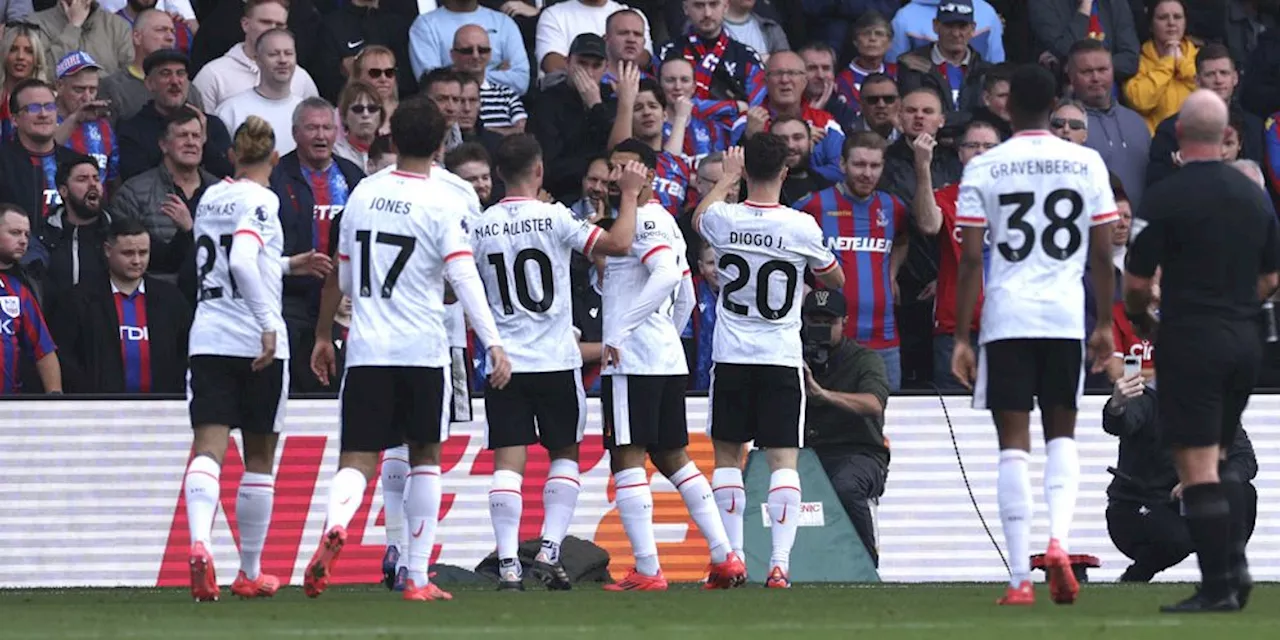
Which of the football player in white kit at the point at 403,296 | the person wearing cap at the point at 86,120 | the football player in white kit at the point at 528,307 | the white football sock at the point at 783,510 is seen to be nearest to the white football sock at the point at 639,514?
the football player in white kit at the point at 528,307

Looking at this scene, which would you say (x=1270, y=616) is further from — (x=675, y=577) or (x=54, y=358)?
(x=54, y=358)

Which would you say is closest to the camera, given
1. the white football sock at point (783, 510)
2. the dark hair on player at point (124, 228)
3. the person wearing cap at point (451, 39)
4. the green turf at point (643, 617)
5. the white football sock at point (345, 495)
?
the green turf at point (643, 617)

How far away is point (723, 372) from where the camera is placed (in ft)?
43.6

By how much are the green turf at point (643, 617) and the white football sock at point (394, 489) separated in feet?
1.77

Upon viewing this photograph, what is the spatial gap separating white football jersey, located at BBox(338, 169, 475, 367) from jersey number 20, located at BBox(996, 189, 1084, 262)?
258 cm

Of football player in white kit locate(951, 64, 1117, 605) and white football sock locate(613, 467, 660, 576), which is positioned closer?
football player in white kit locate(951, 64, 1117, 605)

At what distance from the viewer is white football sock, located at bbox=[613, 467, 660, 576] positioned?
1302 cm

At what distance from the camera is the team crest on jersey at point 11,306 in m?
14.8

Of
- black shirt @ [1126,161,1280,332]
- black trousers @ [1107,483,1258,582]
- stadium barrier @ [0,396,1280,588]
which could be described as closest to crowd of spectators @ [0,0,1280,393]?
stadium barrier @ [0,396,1280,588]

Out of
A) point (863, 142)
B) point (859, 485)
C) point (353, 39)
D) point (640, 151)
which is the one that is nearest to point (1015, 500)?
point (640, 151)

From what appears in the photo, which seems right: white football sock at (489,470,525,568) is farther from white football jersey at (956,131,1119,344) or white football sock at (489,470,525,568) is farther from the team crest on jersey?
the team crest on jersey

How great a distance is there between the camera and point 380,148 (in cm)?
1568

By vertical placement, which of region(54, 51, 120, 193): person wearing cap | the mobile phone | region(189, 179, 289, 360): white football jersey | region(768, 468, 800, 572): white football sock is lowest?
region(768, 468, 800, 572): white football sock

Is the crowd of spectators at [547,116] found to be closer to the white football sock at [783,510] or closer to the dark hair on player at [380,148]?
the dark hair on player at [380,148]
